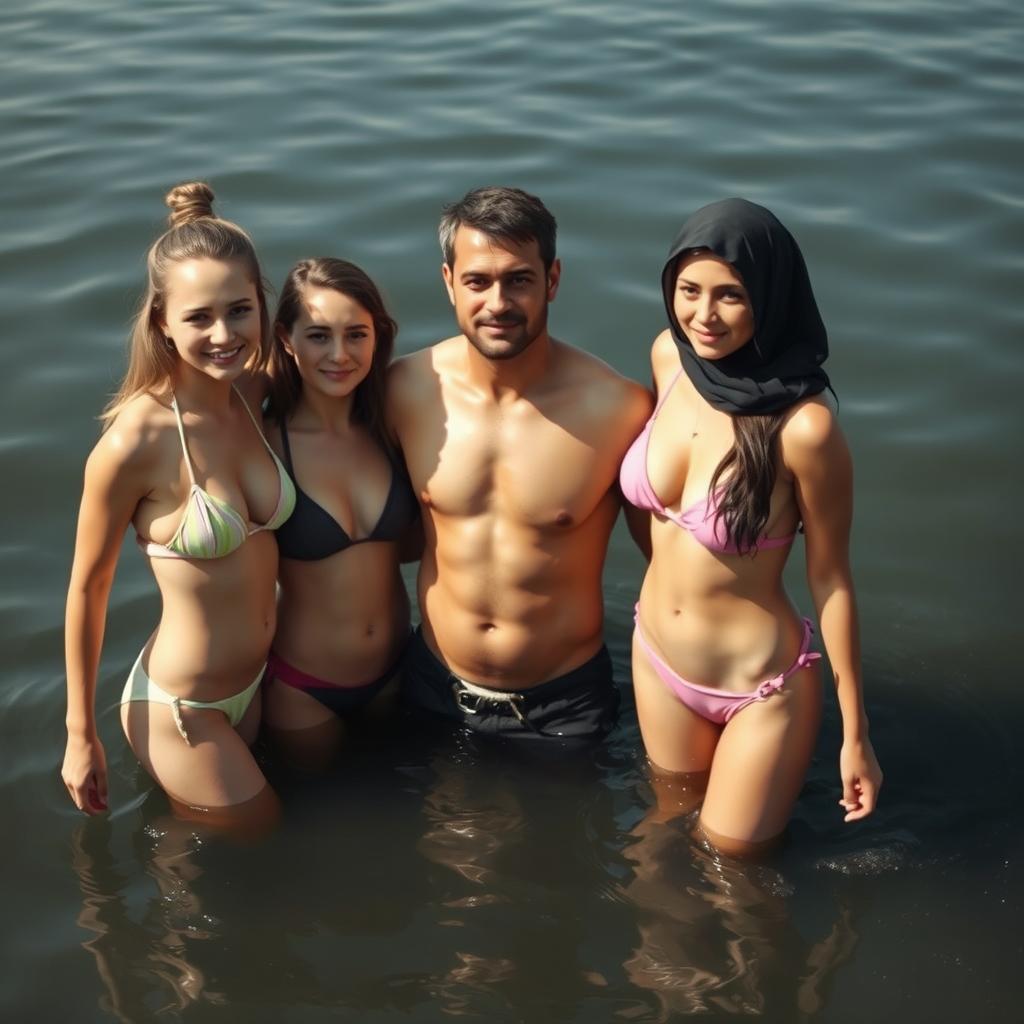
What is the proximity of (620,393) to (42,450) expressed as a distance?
3.23 metres

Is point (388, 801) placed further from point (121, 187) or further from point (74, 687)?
point (121, 187)

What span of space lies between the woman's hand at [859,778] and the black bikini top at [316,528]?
1601 millimetres

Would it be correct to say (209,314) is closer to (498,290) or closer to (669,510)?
(498,290)

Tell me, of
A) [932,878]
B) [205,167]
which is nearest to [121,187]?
[205,167]

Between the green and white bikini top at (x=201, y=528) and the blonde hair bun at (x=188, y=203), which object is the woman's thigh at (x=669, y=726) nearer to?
the green and white bikini top at (x=201, y=528)

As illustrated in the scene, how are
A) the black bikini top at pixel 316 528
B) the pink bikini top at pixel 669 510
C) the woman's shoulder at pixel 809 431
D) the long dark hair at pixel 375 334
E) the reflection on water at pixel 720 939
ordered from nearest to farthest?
the woman's shoulder at pixel 809 431 < the pink bikini top at pixel 669 510 < the reflection on water at pixel 720 939 < the long dark hair at pixel 375 334 < the black bikini top at pixel 316 528

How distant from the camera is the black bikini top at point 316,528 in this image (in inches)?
195

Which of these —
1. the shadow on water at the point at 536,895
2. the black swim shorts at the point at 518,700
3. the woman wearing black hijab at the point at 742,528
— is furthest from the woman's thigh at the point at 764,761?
the black swim shorts at the point at 518,700

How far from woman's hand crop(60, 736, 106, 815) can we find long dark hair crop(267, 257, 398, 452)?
46.8 inches

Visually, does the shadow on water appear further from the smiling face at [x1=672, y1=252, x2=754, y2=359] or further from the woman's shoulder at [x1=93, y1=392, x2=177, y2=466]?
the smiling face at [x1=672, y1=252, x2=754, y2=359]

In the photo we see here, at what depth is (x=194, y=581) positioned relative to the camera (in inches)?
188

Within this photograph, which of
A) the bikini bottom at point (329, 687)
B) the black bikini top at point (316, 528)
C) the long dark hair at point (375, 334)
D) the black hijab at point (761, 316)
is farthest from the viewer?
the bikini bottom at point (329, 687)

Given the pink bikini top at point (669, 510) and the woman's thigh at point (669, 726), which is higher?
the pink bikini top at point (669, 510)

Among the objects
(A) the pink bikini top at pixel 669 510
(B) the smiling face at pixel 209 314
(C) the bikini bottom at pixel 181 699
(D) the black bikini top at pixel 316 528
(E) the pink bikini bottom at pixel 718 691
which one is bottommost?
(C) the bikini bottom at pixel 181 699
